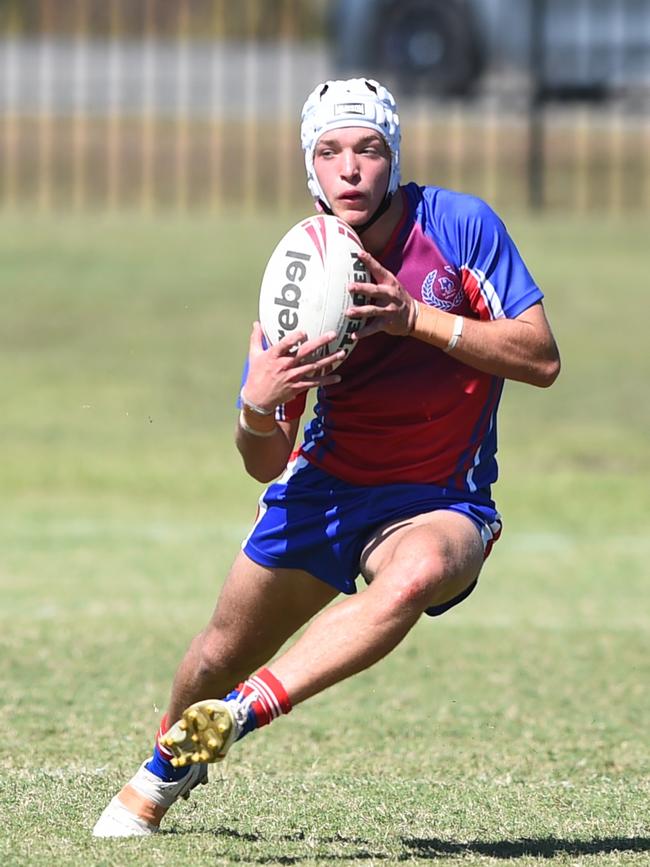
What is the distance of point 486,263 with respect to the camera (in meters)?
5.13

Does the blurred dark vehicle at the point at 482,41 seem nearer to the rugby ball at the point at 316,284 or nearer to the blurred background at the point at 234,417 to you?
the blurred background at the point at 234,417

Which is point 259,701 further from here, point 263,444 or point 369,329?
point 369,329

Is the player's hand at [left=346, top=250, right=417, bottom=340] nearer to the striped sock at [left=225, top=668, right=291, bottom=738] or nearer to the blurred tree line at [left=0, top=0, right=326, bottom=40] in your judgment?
the striped sock at [left=225, top=668, right=291, bottom=738]

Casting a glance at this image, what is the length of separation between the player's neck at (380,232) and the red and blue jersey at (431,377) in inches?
0.8

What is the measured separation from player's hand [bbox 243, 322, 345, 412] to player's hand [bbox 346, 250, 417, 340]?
0.11 m

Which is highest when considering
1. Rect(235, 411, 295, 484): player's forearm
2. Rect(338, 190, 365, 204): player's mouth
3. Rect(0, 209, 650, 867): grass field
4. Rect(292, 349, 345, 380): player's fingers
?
Rect(338, 190, 365, 204): player's mouth

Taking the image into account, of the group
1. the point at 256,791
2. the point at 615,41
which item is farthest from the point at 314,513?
the point at 615,41

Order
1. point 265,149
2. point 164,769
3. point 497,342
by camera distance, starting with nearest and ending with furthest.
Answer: point 497,342, point 164,769, point 265,149

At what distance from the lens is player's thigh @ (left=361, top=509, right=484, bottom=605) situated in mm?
4777

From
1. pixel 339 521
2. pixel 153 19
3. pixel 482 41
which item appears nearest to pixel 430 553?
pixel 339 521

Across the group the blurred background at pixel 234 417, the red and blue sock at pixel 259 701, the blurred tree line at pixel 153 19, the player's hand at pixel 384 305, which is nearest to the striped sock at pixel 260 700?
the red and blue sock at pixel 259 701

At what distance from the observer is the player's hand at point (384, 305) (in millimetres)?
4809

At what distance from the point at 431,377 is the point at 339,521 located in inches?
20.0

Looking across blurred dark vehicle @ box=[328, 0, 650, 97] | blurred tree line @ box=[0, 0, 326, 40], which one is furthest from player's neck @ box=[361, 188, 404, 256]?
blurred tree line @ box=[0, 0, 326, 40]
